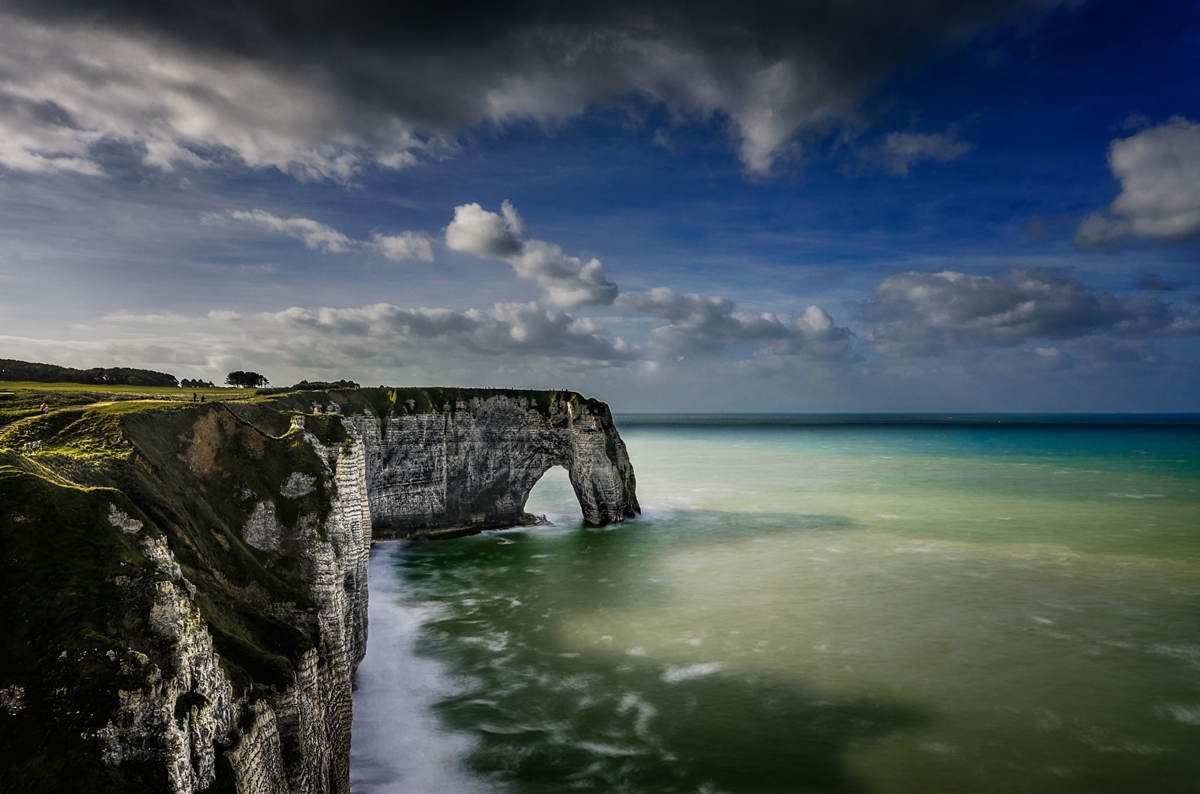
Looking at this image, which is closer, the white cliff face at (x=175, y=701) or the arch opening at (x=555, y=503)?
the white cliff face at (x=175, y=701)

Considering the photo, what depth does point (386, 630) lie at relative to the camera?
94.0 feet

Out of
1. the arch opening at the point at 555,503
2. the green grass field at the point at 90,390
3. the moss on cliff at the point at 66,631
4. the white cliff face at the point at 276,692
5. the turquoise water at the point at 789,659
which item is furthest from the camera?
the arch opening at the point at 555,503

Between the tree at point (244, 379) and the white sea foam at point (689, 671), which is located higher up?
the tree at point (244, 379)

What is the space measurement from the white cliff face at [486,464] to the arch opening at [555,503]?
375 cm

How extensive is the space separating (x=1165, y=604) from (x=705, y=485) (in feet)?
163

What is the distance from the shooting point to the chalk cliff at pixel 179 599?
324 inches

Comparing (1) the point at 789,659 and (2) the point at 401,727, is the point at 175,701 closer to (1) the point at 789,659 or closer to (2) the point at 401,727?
(2) the point at 401,727

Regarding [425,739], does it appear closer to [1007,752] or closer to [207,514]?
[207,514]

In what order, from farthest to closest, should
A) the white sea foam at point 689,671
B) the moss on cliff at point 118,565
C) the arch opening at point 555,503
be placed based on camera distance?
the arch opening at point 555,503 < the white sea foam at point 689,671 < the moss on cliff at point 118,565

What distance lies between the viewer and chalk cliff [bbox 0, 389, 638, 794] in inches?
324

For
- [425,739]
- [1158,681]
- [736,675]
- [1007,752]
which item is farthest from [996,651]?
[425,739]

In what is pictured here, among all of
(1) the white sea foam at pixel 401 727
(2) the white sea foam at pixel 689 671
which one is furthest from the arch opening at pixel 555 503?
(2) the white sea foam at pixel 689 671

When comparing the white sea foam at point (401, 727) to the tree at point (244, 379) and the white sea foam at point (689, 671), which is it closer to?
the white sea foam at point (689, 671)

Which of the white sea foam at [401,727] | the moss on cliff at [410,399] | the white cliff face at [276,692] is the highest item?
the moss on cliff at [410,399]
